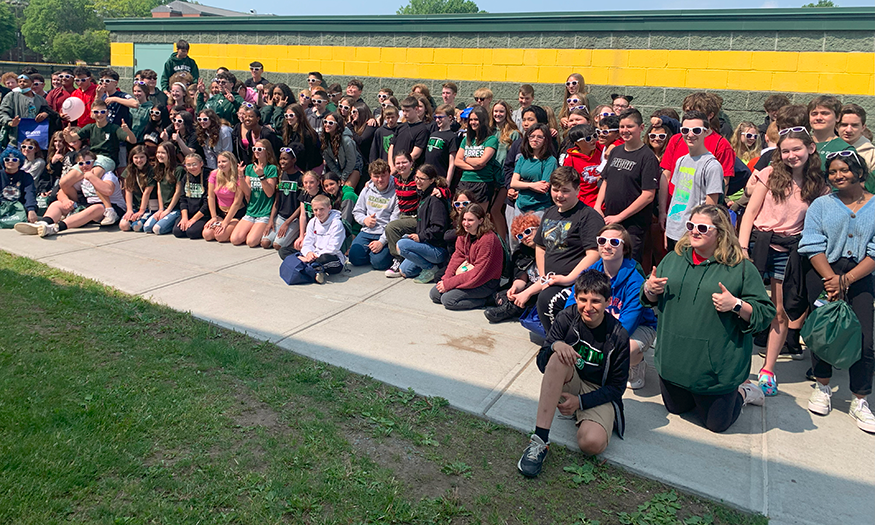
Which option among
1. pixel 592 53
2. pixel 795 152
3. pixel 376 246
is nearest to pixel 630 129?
pixel 795 152

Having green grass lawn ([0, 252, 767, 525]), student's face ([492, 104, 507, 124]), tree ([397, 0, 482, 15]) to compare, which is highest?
tree ([397, 0, 482, 15])

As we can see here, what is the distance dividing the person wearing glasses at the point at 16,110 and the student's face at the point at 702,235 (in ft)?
35.2

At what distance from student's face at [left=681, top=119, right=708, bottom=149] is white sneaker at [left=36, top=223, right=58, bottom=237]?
8558 mm

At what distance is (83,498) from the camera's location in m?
3.53

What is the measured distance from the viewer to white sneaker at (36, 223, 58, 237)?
9.45 m

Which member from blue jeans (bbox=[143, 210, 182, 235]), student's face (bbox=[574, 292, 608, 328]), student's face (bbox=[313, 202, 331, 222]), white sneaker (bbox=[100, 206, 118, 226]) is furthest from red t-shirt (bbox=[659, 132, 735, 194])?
white sneaker (bbox=[100, 206, 118, 226])

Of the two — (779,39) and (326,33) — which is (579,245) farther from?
(326,33)

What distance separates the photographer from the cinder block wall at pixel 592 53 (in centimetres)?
906

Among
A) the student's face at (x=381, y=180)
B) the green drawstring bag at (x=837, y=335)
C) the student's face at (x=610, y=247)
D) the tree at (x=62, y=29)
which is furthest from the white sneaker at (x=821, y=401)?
the tree at (x=62, y=29)

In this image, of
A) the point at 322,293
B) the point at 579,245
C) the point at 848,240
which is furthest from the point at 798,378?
the point at 322,293

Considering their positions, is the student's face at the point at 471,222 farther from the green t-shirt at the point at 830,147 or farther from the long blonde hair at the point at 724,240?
the green t-shirt at the point at 830,147

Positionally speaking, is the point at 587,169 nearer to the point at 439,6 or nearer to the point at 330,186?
the point at 330,186

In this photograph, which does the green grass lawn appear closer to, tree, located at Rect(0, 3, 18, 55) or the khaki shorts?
the khaki shorts

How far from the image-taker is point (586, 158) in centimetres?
715
